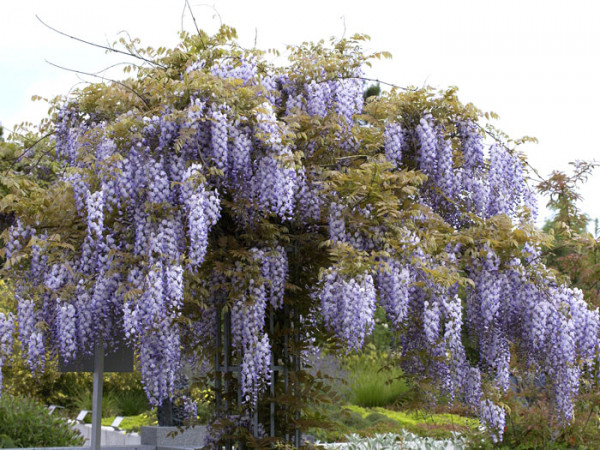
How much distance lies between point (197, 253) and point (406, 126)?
2093 mm

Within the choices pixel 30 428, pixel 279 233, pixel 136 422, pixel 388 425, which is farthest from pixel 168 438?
pixel 279 233

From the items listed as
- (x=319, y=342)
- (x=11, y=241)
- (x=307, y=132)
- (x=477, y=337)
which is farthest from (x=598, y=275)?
(x=11, y=241)

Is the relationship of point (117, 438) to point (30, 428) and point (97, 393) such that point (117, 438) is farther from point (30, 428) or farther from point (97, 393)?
point (97, 393)

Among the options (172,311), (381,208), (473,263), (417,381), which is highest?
(381,208)

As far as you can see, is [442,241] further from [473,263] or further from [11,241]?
[11,241]

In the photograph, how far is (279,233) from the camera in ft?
17.3

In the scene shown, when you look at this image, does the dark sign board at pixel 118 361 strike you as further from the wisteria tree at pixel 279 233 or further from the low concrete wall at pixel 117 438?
the low concrete wall at pixel 117 438

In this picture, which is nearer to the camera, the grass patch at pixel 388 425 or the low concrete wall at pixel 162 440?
the low concrete wall at pixel 162 440

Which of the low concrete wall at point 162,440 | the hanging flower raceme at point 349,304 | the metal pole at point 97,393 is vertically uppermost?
the hanging flower raceme at point 349,304

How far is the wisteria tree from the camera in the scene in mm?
4766

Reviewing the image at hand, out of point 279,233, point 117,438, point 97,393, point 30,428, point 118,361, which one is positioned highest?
point 279,233

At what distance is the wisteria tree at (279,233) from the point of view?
15.6 feet

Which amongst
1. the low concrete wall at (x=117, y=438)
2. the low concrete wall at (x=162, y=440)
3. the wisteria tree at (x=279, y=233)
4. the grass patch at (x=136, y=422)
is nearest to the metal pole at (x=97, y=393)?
the wisteria tree at (x=279, y=233)

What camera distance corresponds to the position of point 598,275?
727cm
